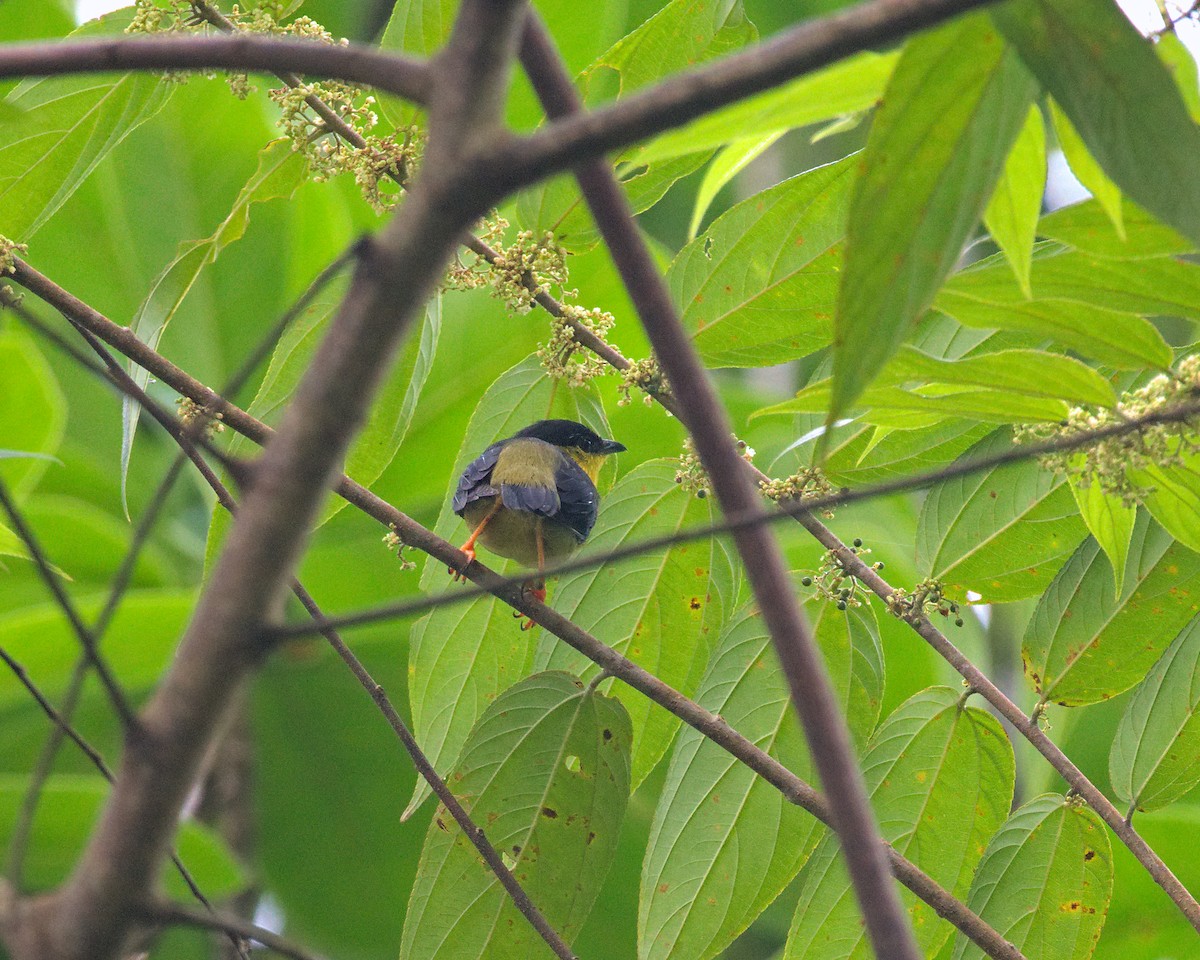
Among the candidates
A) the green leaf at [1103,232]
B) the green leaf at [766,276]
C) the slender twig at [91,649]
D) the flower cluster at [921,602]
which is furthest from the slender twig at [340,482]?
the green leaf at [1103,232]

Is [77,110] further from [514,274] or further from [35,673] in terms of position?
[35,673]

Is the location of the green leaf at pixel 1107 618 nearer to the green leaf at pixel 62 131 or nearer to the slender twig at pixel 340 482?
the slender twig at pixel 340 482

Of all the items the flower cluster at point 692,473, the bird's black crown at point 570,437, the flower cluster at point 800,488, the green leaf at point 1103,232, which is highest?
the bird's black crown at point 570,437

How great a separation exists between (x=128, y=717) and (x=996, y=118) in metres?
0.78

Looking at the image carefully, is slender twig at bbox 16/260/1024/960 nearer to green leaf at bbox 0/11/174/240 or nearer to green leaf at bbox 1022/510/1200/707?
green leaf at bbox 1022/510/1200/707

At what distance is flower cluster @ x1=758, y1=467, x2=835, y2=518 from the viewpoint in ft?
6.12

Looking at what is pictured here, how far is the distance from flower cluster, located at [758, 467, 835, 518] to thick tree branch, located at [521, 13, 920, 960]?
3.34 ft

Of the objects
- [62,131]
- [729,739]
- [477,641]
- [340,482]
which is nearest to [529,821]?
[477,641]

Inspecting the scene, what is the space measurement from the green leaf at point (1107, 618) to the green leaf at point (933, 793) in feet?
0.45

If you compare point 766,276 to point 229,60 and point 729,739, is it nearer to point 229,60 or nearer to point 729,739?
point 729,739

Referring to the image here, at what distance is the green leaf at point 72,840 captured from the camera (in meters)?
2.30

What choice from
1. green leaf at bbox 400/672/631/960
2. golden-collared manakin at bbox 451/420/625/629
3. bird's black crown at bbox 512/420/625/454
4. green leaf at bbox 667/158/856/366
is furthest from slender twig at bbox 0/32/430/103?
bird's black crown at bbox 512/420/625/454

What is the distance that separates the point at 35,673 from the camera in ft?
12.9

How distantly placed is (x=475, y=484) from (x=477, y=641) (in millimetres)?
550
